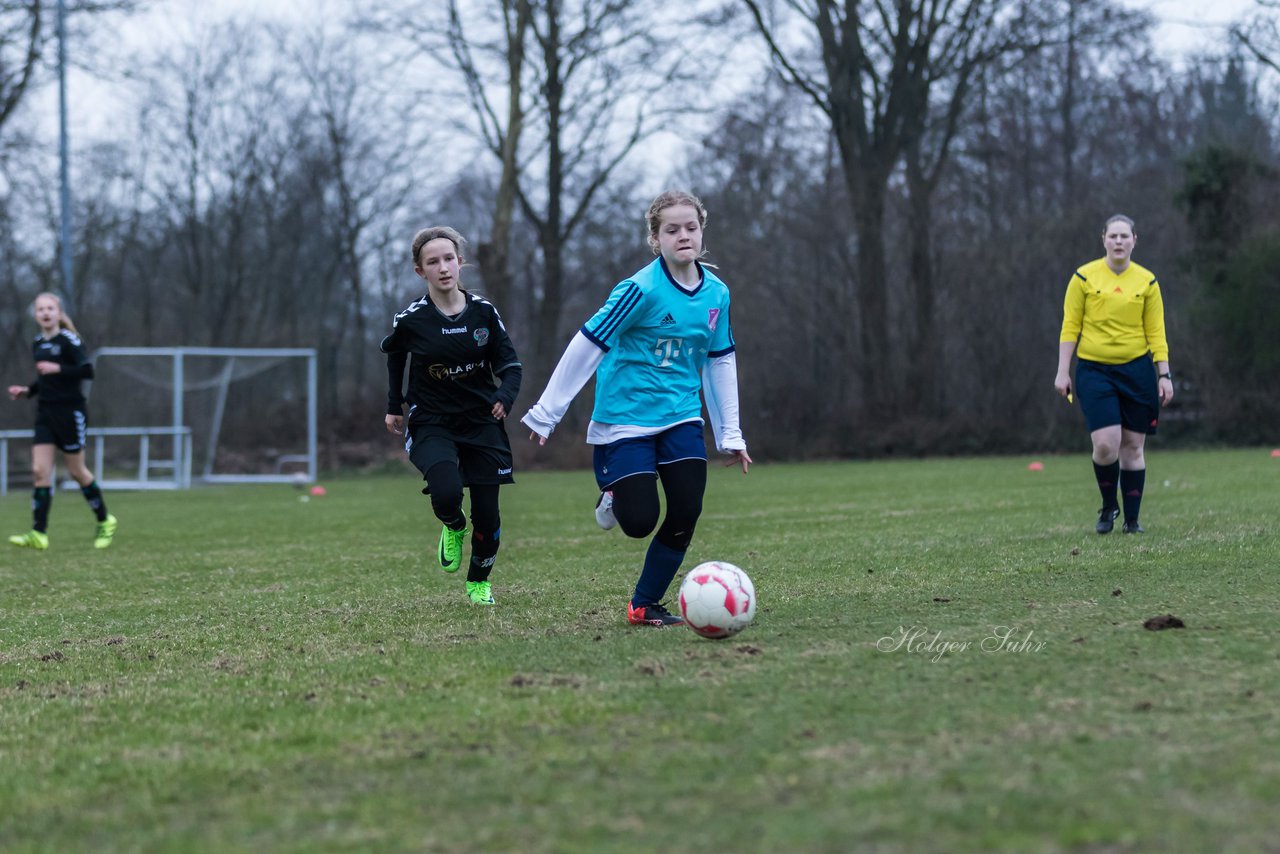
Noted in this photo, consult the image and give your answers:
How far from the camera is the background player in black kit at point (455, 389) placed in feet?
21.2

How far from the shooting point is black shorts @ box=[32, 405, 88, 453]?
1073cm

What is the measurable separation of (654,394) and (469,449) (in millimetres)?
1336

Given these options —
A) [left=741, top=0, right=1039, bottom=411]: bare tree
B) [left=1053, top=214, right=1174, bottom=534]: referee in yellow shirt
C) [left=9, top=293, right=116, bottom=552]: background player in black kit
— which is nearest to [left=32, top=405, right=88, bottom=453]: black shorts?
[left=9, top=293, right=116, bottom=552]: background player in black kit

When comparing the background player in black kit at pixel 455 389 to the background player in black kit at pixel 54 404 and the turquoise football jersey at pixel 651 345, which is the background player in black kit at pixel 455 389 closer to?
the turquoise football jersey at pixel 651 345

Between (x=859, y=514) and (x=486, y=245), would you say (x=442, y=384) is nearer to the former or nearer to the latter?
(x=859, y=514)

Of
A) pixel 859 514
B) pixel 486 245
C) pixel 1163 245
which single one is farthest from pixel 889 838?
pixel 1163 245

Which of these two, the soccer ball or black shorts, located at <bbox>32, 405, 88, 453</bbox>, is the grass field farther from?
black shorts, located at <bbox>32, 405, 88, 453</bbox>

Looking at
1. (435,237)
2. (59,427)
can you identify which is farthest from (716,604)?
(59,427)

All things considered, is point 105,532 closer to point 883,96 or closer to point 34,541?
point 34,541

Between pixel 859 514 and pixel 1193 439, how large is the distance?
1518 centimetres

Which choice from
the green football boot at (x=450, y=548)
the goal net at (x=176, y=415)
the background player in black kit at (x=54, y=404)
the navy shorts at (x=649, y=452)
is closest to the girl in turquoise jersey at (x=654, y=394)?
the navy shorts at (x=649, y=452)

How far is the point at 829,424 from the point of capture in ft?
88.8

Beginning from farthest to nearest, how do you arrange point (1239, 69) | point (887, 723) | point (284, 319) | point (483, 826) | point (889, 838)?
point (284, 319), point (1239, 69), point (887, 723), point (483, 826), point (889, 838)

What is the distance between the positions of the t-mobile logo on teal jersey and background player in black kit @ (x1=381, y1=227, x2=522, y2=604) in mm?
1053
